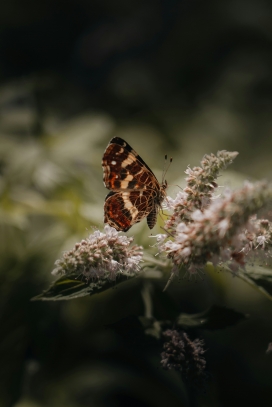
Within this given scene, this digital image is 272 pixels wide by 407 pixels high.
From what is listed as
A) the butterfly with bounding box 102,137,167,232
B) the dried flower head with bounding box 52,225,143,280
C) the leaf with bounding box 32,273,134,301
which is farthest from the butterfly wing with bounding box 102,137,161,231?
the leaf with bounding box 32,273,134,301

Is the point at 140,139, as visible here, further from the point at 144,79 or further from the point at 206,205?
the point at 206,205

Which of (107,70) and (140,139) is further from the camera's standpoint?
(107,70)

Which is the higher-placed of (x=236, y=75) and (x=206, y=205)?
(x=236, y=75)

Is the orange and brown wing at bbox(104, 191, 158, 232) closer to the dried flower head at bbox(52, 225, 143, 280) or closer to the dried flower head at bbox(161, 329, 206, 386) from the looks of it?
the dried flower head at bbox(52, 225, 143, 280)

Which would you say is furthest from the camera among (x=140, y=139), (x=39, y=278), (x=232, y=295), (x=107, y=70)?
(x=107, y=70)

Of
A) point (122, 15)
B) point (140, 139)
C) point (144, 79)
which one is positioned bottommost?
point (140, 139)

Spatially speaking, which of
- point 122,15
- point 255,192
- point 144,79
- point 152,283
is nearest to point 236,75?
point 144,79

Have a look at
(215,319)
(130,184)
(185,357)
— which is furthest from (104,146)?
(185,357)

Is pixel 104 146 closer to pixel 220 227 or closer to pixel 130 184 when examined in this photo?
pixel 130 184
